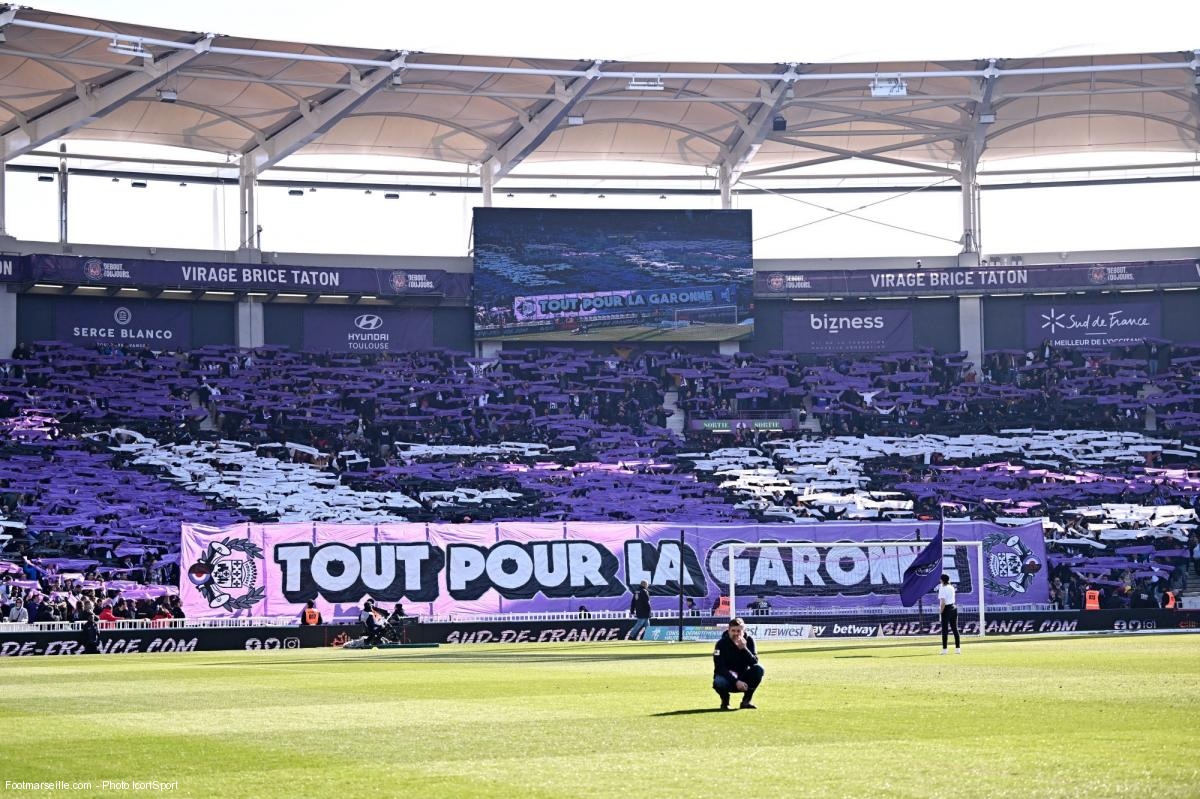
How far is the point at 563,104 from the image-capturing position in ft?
198

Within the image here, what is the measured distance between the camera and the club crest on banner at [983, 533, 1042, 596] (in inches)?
1897

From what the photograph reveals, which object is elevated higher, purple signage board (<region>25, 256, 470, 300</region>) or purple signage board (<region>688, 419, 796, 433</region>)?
purple signage board (<region>25, 256, 470, 300</region>)

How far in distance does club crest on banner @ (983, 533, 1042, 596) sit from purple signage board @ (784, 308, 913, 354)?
21583 millimetres

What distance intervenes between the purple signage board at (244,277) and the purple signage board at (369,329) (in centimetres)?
184

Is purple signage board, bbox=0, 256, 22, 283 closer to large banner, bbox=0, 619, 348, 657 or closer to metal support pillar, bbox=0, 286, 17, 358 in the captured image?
metal support pillar, bbox=0, 286, 17, 358

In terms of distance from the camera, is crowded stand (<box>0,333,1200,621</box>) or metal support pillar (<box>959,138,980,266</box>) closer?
crowded stand (<box>0,333,1200,621</box>)

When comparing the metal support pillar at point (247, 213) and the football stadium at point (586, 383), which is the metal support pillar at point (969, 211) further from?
the metal support pillar at point (247, 213)

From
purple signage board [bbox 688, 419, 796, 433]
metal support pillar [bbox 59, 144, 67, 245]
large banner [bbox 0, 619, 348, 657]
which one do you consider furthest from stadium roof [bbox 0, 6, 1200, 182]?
large banner [bbox 0, 619, 348, 657]

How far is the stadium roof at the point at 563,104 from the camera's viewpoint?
5616cm

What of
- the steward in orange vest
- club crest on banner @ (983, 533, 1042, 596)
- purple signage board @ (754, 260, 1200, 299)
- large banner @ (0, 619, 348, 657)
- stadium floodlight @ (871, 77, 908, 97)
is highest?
stadium floodlight @ (871, 77, 908, 97)

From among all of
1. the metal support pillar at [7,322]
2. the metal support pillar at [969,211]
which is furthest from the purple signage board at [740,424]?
the metal support pillar at [7,322]

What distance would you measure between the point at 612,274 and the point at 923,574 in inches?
Result: 1279

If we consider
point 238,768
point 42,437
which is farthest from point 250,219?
point 238,768

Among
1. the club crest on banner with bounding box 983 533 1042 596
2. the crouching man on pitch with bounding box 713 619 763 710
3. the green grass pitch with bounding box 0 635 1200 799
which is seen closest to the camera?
the green grass pitch with bounding box 0 635 1200 799
